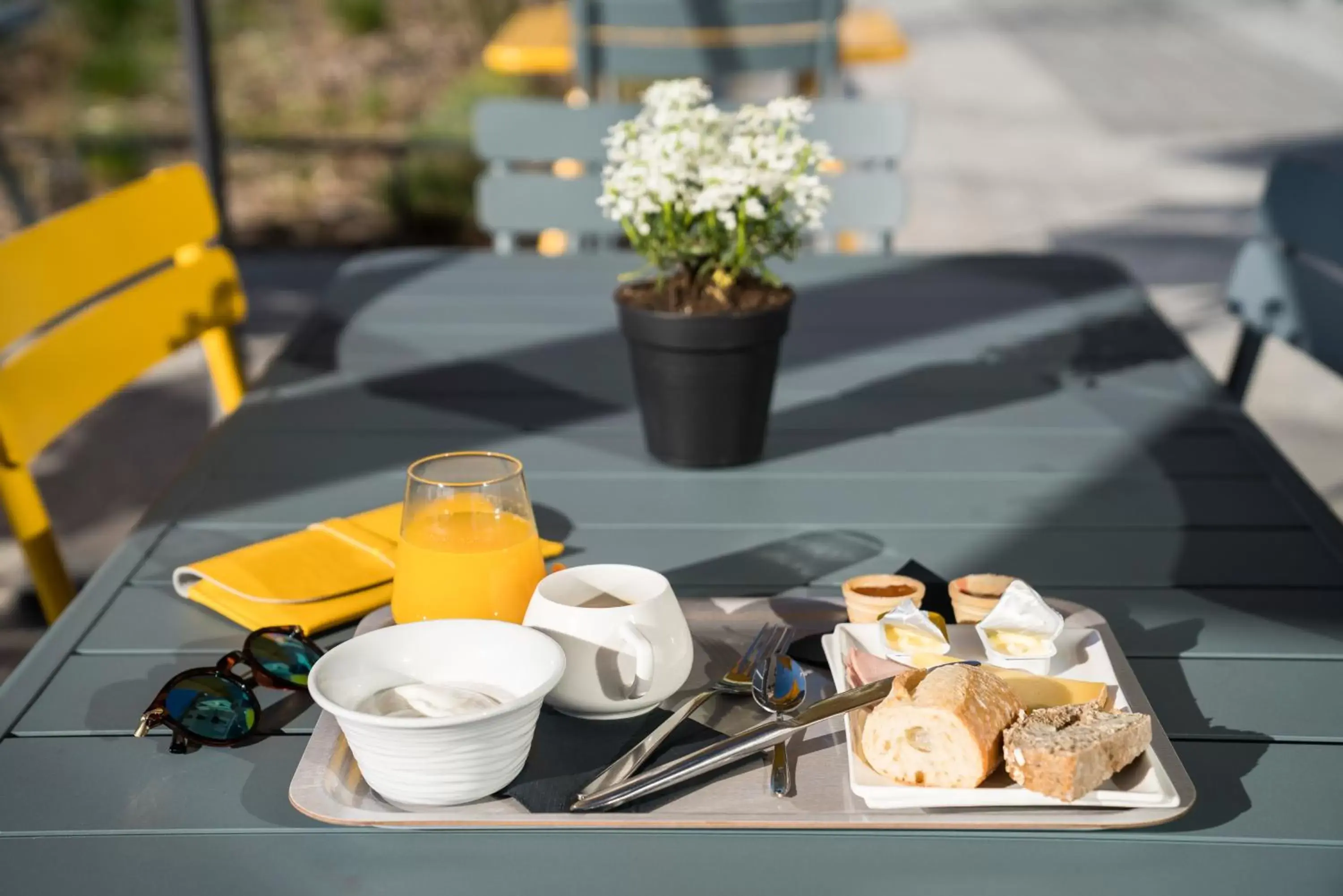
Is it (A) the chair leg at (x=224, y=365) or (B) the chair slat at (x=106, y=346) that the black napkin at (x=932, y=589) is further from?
(A) the chair leg at (x=224, y=365)

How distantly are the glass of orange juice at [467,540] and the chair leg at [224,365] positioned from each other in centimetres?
95

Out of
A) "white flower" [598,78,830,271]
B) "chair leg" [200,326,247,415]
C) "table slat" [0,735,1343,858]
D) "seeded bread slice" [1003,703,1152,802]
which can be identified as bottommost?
"chair leg" [200,326,247,415]

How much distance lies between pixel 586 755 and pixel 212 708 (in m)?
0.23

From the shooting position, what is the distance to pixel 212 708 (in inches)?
34.2

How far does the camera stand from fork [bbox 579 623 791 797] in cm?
80

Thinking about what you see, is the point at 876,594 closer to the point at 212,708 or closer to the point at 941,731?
the point at 941,731

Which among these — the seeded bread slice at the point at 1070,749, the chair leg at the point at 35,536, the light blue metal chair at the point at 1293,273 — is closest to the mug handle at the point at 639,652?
the seeded bread slice at the point at 1070,749

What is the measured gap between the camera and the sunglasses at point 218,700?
86 centimetres

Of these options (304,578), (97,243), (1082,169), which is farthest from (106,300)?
(1082,169)

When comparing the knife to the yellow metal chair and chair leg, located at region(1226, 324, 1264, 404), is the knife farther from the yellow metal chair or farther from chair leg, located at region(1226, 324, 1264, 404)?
chair leg, located at region(1226, 324, 1264, 404)

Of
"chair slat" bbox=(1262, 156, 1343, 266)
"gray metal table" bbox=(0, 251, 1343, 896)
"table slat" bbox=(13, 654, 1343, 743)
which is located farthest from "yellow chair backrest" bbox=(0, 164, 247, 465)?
"chair slat" bbox=(1262, 156, 1343, 266)

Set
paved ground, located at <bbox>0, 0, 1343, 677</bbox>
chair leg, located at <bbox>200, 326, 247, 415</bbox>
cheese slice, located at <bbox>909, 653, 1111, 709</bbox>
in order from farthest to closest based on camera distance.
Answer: paved ground, located at <bbox>0, 0, 1343, 677</bbox>
chair leg, located at <bbox>200, 326, 247, 415</bbox>
cheese slice, located at <bbox>909, 653, 1111, 709</bbox>

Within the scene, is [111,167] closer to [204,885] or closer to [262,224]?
[262,224]

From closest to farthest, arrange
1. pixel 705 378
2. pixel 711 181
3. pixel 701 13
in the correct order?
pixel 711 181 < pixel 705 378 < pixel 701 13
